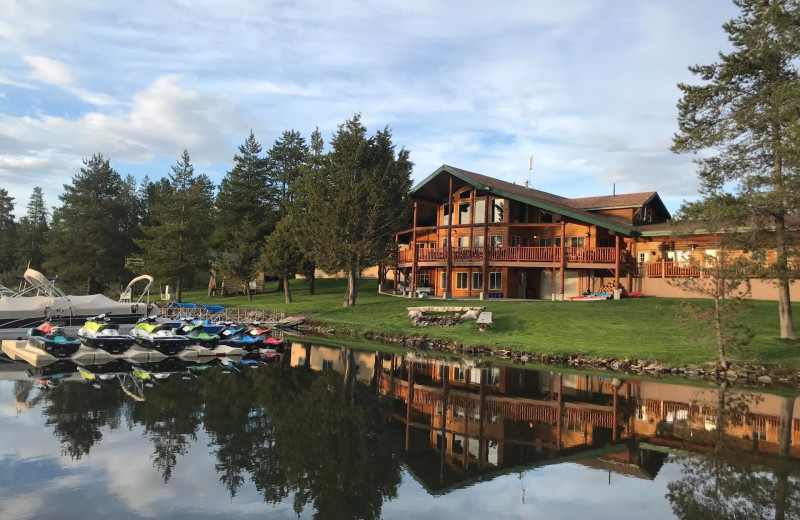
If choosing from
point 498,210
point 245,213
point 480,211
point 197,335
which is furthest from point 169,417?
point 245,213

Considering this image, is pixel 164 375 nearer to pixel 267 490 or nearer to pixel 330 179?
pixel 267 490

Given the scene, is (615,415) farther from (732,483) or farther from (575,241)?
(575,241)

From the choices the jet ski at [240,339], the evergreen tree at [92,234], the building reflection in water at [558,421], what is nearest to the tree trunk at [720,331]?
the building reflection in water at [558,421]

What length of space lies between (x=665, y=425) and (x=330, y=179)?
111 feet

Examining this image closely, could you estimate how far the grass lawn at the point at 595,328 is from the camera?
23958mm

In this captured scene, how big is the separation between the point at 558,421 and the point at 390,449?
5697 mm

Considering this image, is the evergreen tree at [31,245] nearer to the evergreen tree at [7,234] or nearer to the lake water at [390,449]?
the evergreen tree at [7,234]

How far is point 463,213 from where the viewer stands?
4544 cm

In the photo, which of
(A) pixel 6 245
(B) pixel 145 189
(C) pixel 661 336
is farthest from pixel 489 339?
(A) pixel 6 245

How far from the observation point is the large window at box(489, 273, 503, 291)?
43219 mm

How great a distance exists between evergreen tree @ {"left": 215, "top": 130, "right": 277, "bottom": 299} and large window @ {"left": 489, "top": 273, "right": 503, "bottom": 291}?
75.2ft

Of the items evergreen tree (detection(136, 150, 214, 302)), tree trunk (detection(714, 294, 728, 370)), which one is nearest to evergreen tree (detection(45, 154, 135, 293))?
Result: evergreen tree (detection(136, 150, 214, 302))

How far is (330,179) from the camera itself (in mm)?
44219

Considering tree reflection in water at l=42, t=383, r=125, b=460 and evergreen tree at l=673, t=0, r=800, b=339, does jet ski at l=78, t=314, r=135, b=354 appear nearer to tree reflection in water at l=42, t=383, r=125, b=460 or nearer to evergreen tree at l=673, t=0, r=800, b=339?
tree reflection in water at l=42, t=383, r=125, b=460
